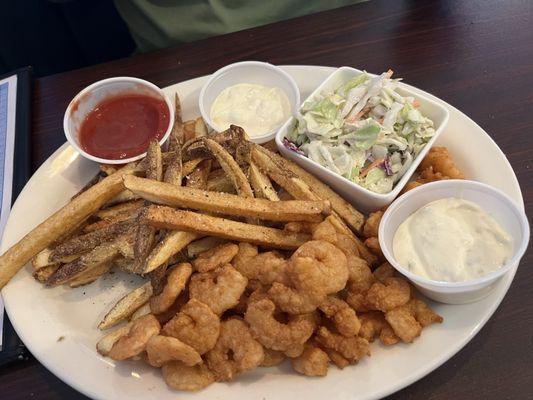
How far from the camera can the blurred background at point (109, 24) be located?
2.77 meters

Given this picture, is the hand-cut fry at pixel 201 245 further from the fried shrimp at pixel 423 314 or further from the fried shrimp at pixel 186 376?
the fried shrimp at pixel 423 314

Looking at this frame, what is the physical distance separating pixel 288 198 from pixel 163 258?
0.53 m

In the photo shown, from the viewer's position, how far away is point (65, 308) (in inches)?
76.6

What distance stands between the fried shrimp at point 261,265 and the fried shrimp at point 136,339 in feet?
1.09

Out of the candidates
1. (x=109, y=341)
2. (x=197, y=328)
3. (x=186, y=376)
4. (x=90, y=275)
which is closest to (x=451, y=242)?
(x=197, y=328)

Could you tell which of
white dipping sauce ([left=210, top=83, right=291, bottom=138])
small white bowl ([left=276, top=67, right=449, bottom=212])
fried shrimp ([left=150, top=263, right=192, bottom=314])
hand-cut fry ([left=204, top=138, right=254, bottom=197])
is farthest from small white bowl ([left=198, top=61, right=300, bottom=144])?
fried shrimp ([left=150, top=263, right=192, bottom=314])

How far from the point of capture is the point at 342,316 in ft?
5.20

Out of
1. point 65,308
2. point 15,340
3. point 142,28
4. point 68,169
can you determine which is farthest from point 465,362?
point 142,28

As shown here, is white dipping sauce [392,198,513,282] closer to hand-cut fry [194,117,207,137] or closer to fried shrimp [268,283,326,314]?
fried shrimp [268,283,326,314]

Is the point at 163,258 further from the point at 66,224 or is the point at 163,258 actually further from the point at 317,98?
the point at 317,98

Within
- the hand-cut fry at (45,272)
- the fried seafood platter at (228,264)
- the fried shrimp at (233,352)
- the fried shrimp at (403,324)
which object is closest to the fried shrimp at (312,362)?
the fried seafood platter at (228,264)

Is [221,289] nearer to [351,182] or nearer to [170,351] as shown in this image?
[170,351]

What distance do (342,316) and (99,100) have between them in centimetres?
143

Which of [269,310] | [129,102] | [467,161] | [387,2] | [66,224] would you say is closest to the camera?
[269,310]
